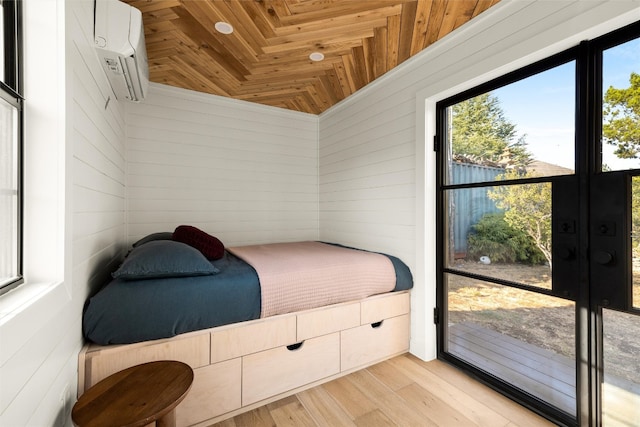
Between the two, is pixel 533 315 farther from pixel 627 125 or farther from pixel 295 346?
pixel 295 346

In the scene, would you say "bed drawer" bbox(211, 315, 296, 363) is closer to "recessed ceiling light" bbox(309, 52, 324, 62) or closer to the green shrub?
the green shrub

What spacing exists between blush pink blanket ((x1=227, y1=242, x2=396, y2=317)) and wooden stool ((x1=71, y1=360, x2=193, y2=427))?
59cm

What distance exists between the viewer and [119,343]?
1337mm

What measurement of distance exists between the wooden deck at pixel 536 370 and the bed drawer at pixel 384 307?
1.29 ft

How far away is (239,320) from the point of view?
63.0 inches

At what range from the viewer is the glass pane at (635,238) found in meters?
1.27

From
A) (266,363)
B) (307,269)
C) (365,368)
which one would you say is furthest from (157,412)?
(365,368)

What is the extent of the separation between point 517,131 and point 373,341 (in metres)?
1.78

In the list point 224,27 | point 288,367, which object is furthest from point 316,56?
point 288,367

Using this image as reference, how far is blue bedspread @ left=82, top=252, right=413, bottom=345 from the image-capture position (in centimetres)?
130

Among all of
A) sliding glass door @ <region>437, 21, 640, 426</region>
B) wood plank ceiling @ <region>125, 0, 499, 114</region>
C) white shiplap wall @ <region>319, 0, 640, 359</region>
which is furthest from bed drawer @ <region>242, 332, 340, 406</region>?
wood plank ceiling @ <region>125, 0, 499, 114</region>

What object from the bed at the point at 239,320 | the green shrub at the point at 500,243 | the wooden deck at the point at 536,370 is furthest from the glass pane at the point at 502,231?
the bed at the point at 239,320

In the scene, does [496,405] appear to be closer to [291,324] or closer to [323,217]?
[291,324]

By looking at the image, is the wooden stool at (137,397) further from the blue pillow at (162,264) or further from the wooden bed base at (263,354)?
the blue pillow at (162,264)
